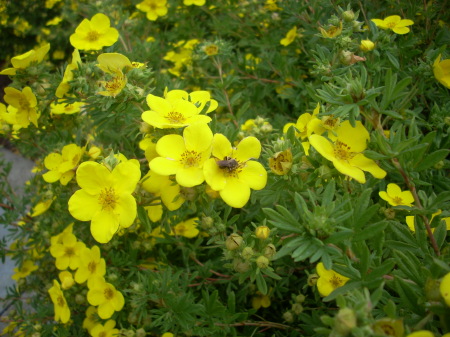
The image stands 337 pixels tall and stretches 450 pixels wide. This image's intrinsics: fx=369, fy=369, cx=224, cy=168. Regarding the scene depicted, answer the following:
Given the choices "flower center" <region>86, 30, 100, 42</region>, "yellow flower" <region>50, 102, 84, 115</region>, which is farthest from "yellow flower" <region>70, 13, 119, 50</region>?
"yellow flower" <region>50, 102, 84, 115</region>

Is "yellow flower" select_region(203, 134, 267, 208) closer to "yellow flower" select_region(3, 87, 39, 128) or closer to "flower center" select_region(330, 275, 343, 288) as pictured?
"flower center" select_region(330, 275, 343, 288)

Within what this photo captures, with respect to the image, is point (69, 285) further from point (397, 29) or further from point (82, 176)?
point (397, 29)

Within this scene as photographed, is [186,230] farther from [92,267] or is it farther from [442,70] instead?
[442,70]

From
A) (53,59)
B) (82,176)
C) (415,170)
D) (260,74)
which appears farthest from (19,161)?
(415,170)

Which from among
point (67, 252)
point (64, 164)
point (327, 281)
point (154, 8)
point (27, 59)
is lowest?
point (67, 252)

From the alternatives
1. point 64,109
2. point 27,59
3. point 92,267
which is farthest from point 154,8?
point 92,267
